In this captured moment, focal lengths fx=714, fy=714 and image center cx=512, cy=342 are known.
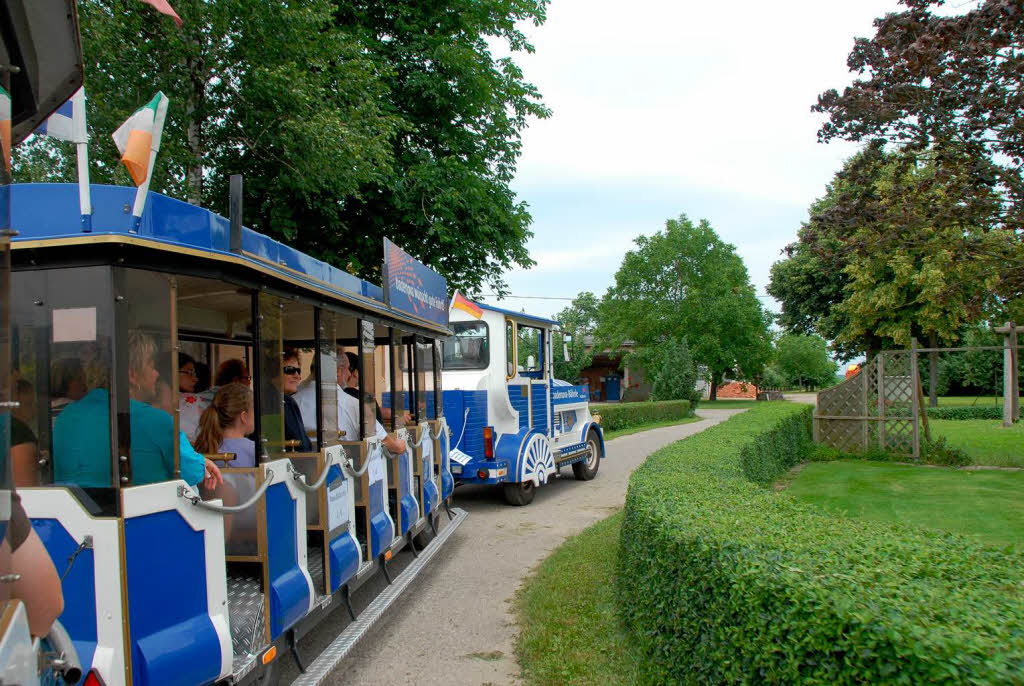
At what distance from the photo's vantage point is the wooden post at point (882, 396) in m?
14.8

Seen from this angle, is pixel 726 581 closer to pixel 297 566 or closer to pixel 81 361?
pixel 297 566

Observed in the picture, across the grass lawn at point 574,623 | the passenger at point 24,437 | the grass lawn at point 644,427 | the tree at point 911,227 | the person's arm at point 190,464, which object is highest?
the tree at point 911,227

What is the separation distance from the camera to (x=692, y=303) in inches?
1886

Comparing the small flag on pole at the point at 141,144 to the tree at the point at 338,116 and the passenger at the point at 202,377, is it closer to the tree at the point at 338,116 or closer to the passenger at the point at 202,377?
the passenger at the point at 202,377

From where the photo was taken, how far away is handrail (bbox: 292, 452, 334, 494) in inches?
176

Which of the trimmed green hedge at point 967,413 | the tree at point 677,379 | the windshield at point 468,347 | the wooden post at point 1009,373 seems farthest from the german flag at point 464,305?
the tree at point 677,379

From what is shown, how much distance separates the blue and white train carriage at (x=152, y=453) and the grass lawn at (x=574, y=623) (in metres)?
1.40

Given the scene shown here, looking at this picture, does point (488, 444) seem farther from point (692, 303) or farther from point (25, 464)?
point (692, 303)

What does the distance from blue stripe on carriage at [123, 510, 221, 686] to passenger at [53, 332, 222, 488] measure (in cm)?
24

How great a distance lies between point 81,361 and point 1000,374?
46472 mm

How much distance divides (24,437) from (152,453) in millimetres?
493

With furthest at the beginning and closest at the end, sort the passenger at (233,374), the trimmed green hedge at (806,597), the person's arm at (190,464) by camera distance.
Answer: the passenger at (233,374) < the person's arm at (190,464) < the trimmed green hedge at (806,597)

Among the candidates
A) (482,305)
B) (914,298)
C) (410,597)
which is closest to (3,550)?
(410,597)

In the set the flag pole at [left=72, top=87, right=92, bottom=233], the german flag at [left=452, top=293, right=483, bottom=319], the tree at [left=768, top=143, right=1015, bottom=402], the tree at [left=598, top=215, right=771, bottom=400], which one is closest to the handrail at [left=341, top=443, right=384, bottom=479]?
the flag pole at [left=72, top=87, right=92, bottom=233]
